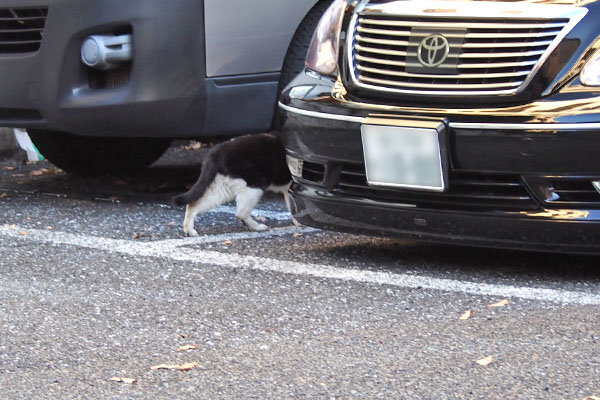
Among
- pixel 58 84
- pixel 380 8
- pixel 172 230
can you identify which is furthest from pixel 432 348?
pixel 58 84

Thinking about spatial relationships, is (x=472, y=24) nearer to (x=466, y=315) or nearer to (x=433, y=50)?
(x=433, y=50)

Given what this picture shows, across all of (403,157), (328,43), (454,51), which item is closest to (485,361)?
(403,157)

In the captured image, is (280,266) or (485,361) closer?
(485,361)

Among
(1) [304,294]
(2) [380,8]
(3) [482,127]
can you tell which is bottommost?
(1) [304,294]

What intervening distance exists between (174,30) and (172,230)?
0.96m

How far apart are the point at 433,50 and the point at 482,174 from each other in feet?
1.64

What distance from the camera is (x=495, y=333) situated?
3764mm

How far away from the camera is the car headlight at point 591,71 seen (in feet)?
13.5

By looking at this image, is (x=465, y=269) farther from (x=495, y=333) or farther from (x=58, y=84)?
(x=58, y=84)

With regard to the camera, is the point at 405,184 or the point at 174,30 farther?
the point at 174,30

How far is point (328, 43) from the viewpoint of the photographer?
489cm

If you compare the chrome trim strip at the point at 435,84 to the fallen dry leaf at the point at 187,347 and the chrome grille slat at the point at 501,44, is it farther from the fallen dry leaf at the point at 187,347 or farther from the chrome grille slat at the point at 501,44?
the fallen dry leaf at the point at 187,347

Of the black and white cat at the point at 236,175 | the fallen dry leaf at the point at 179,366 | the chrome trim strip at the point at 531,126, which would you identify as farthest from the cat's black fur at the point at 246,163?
the fallen dry leaf at the point at 179,366

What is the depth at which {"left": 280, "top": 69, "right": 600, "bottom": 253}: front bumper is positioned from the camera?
413 centimetres
